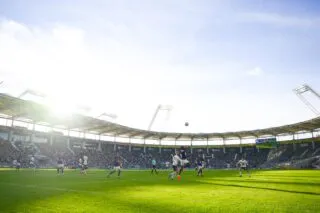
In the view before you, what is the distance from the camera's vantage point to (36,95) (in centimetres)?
6662

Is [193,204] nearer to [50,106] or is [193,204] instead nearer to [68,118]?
[50,106]

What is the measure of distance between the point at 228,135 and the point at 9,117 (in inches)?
2507

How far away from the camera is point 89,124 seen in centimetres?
6856

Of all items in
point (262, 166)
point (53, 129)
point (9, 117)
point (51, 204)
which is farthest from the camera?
point (262, 166)

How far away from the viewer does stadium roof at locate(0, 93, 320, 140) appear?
51.3 metres

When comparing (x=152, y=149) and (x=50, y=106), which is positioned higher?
(x=50, y=106)

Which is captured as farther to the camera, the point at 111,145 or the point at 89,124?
the point at 111,145

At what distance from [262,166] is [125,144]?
44.8m

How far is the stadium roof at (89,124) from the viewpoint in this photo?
51344mm

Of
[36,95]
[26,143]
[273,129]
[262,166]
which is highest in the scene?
[36,95]

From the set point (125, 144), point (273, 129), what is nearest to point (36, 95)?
point (125, 144)

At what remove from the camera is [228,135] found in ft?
289

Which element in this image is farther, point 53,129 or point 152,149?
point 152,149

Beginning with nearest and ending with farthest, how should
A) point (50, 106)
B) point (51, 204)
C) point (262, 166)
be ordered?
1. point (51, 204)
2. point (50, 106)
3. point (262, 166)
